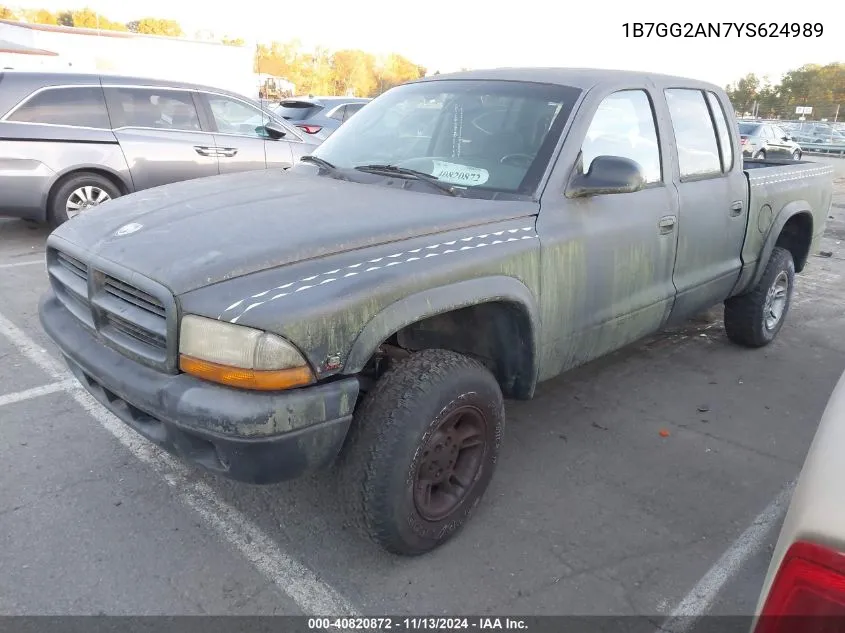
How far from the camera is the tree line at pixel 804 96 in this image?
106 feet

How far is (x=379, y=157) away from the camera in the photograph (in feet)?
11.1

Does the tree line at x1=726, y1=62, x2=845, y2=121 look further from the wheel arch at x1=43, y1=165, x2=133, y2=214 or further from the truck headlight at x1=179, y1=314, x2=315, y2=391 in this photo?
the truck headlight at x1=179, y1=314, x2=315, y2=391

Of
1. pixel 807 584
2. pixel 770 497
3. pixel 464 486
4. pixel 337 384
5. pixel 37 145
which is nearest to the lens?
pixel 807 584

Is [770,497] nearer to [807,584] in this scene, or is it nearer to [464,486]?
[464,486]

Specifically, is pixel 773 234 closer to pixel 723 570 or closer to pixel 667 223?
pixel 667 223

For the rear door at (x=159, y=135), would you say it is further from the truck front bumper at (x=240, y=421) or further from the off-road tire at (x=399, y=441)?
the off-road tire at (x=399, y=441)

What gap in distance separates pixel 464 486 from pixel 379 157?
1.67 meters

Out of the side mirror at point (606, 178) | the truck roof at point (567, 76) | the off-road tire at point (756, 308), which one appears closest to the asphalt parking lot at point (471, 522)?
the off-road tire at point (756, 308)

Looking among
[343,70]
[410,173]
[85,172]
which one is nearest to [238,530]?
[410,173]

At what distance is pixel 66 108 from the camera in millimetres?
7035

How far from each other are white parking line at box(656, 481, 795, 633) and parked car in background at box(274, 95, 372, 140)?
921cm

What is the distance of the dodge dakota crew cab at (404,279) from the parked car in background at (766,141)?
55.0ft

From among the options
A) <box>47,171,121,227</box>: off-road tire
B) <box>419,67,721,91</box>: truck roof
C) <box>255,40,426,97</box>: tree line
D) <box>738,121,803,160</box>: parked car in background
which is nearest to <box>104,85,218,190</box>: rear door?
<box>47,171,121,227</box>: off-road tire

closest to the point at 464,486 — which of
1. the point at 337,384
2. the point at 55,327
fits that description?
the point at 337,384
